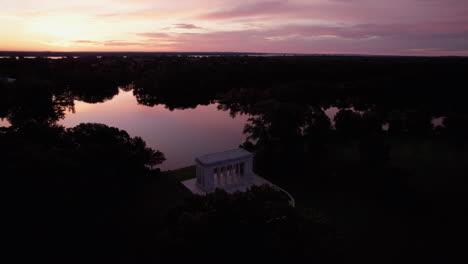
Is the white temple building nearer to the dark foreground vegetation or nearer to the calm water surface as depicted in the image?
the dark foreground vegetation

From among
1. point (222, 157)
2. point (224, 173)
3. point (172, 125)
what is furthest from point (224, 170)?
point (172, 125)

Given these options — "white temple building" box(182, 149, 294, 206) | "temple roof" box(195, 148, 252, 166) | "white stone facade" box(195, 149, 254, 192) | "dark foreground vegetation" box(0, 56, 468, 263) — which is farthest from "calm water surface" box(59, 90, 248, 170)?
"temple roof" box(195, 148, 252, 166)

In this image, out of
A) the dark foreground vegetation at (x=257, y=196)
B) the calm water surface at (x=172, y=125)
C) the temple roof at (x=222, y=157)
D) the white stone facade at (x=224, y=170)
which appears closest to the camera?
the dark foreground vegetation at (x=257, y=196)

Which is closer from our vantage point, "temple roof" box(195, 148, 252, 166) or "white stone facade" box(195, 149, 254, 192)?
"white stone facade" box(195, 149, 254, 192)

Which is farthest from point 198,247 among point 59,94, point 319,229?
point 59,94

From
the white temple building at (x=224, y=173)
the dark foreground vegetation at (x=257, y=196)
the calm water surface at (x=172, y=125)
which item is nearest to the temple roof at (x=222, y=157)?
the white temple building at (x=224, y=173)

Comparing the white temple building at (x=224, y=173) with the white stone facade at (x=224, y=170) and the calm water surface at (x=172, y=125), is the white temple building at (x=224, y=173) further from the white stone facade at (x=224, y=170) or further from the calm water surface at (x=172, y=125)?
the calm water surface at (x=172, y=125)
